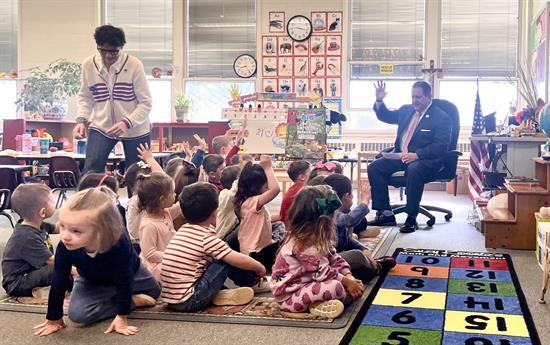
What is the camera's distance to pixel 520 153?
18.2ft

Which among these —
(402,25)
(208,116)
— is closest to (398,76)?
(402,25)

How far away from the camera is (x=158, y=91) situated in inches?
423

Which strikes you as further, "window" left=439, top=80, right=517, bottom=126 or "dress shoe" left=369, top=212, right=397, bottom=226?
"window" left=439, top=80, right=517, bottom=126

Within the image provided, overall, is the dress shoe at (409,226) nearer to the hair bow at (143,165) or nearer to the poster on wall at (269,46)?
the hair bow at (143,165)

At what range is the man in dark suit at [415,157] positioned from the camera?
5617 millimetres

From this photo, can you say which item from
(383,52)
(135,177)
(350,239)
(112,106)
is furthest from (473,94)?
(135,177)

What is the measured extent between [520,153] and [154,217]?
3.54 m

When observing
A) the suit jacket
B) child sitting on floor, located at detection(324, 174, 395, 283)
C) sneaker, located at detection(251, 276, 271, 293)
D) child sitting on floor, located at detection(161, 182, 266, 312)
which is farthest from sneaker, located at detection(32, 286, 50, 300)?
the suit jacket

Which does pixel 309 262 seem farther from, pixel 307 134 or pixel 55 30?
pixel 55 30

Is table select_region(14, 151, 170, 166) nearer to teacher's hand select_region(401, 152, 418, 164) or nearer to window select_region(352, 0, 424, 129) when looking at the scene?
teacher's hand select_region(401, 152, 418, 164)

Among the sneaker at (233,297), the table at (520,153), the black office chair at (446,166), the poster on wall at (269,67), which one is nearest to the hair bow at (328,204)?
the sneaker at (233,297)

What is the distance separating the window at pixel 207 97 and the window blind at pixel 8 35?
3.06m

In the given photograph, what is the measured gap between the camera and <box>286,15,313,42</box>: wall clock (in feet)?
33.1

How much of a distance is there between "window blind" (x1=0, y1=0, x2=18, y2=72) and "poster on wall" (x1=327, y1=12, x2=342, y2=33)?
5.31 meters
